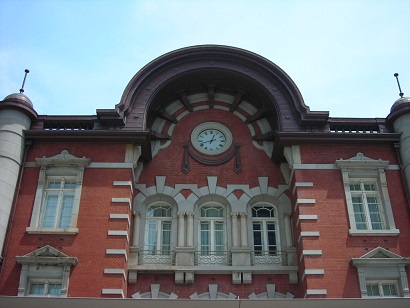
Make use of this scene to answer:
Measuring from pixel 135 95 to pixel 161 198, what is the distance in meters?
3.68

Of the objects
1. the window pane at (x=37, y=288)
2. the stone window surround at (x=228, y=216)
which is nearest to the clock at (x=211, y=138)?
the stone window surround at (x=228, y=216)

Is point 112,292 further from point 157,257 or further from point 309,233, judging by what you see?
point 309,233

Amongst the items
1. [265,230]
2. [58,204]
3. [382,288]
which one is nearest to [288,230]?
[265,230]

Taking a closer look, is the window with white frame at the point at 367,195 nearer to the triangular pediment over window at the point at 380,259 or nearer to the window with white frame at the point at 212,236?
the triangular pediment over window at the point at 380,259

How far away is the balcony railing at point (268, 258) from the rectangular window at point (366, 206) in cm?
247

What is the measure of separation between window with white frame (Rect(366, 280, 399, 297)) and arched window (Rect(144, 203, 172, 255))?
240 inches

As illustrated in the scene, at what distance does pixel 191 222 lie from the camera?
60.4 feet

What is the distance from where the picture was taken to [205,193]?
19047 millimetres

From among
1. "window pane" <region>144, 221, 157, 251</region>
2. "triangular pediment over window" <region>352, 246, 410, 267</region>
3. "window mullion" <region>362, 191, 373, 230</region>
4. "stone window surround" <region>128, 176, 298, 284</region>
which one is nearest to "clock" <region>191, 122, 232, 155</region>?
"stone window surround" <region>128, 176, 298, 284</region>

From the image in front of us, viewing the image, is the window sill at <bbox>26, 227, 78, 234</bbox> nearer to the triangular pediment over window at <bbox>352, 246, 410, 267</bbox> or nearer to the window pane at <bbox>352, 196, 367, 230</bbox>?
the triangular pediment over window at <bbox>352, 246, 410, 267</bbox>

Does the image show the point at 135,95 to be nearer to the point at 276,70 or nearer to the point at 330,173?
the point at 276,70

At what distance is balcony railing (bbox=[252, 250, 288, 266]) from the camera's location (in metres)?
17.8

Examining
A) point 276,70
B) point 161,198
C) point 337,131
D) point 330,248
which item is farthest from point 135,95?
point 330,248

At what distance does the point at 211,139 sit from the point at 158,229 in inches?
156
